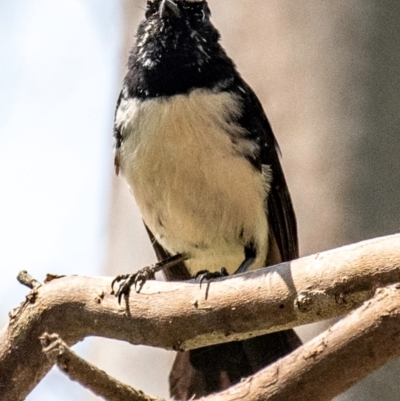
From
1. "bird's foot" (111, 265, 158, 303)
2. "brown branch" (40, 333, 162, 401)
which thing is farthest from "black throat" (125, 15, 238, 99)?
"brown branch" (40, 333, 162, 401)

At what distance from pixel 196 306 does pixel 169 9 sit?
1480 millimetres

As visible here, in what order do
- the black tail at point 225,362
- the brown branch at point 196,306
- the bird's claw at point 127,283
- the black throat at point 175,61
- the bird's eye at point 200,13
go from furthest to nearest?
1. the bird's eye at point 200,13
2. the black throat at point 175,61
3. the black tail at point 225,362
4. the bird's claw at point 127,283
5. the brown branch at point 196,306

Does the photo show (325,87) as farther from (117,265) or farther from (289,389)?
(289,389)

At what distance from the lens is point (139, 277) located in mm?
3043

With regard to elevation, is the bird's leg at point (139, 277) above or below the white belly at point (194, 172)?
→ below

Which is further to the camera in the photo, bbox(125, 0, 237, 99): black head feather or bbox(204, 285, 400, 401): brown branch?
bbox(125, 0, 237, 99): black head feather

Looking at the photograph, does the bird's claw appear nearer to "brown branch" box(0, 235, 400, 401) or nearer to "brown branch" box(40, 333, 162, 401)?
"brown branch" box(0, 235, 400, 401)

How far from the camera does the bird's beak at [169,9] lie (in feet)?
11.7

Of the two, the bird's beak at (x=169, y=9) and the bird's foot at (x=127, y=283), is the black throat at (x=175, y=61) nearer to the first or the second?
the bird's beak at (x=169, y=9)

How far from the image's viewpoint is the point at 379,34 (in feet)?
11.8

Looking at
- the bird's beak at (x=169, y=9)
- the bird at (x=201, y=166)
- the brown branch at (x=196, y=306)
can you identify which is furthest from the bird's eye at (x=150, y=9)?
the brown branch at (x=196, y=306)

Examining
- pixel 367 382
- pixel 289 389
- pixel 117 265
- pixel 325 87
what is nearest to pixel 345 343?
pixel 289 389

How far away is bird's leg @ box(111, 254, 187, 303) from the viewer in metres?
2.71

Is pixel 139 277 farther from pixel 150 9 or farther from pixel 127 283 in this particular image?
pixel 150 9
